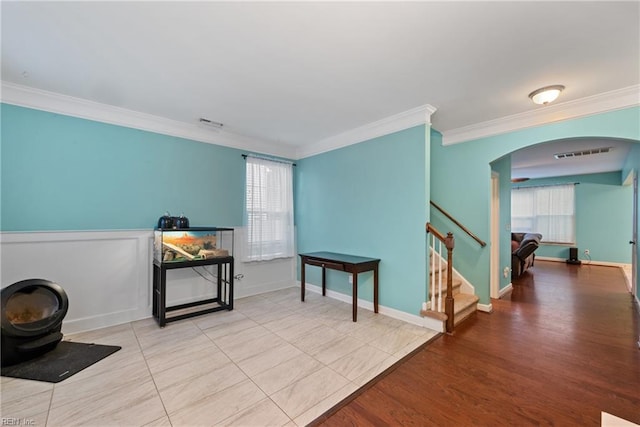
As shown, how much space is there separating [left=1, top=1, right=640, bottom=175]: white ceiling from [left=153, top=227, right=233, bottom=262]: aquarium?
1501 mm

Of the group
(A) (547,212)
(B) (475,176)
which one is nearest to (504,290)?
(B) (475,176)

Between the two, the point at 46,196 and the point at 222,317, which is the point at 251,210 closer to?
A: the point at 222,317

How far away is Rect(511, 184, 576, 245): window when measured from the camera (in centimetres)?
768

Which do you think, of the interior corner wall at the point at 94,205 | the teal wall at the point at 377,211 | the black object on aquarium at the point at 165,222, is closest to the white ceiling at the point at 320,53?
the interior corner wall at the point at 94,205

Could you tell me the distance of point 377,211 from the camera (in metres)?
3.54

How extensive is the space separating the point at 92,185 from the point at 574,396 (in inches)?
189

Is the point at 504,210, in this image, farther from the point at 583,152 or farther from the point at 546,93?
the point at 546,93

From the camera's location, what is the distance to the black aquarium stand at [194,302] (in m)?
2.96

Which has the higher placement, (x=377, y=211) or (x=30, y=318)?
(x=377, y=211)

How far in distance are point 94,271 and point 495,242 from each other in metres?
5.56

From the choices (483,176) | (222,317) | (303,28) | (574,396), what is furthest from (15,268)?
(483,176)

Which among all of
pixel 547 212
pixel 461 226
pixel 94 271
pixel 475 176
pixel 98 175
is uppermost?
pixel 475 176

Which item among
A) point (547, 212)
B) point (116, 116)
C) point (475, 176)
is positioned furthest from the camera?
point (547, 212)

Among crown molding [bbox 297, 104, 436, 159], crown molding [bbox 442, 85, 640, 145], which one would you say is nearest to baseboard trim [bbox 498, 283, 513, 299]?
crown molding [bbox 442, 85, 640, 145]
